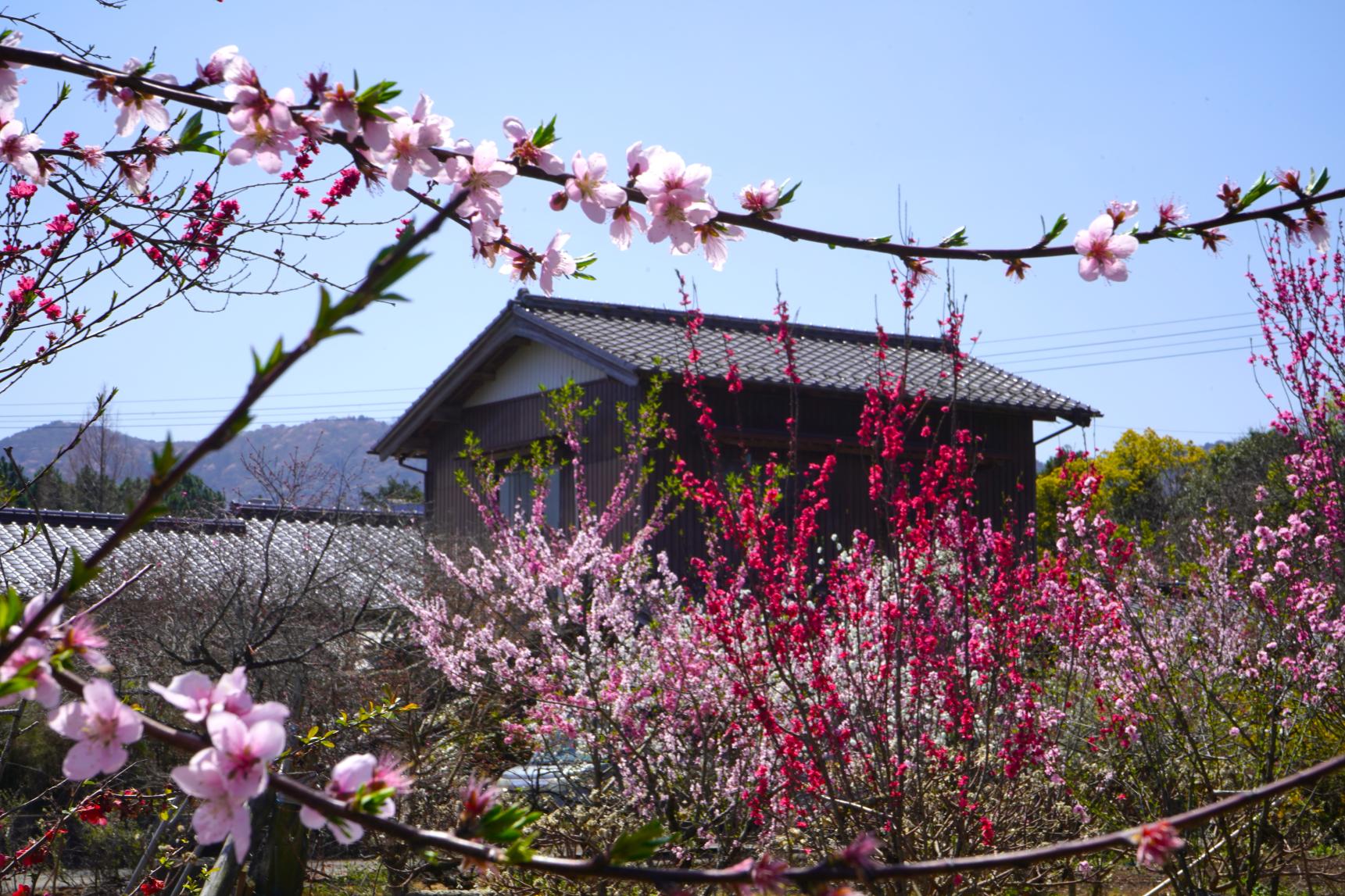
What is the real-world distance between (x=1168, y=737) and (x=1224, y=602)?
6.83 ft

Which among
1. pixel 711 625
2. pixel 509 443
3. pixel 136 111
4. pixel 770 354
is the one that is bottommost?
pixel 711 625


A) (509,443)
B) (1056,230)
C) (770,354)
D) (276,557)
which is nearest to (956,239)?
(1056,230)

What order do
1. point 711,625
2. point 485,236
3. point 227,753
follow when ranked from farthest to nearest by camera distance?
point 711,625 → point 485,236 → point 227,753

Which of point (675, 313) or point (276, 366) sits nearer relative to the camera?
point (276, 366)

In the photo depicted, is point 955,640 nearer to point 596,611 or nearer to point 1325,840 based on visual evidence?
point 596,611

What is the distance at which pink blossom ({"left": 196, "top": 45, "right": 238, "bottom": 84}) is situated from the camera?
1.90 metres

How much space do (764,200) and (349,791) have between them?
4.48ft

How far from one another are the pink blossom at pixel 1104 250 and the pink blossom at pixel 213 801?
173cm

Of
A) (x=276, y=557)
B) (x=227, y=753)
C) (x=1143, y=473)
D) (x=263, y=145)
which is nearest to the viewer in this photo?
(x=227, y=753)

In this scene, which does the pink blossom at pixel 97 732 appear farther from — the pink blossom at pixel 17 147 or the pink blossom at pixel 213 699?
the pink blossom at pixel 17 147

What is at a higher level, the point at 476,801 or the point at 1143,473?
the point at 1143,473

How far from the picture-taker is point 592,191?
2080 mm

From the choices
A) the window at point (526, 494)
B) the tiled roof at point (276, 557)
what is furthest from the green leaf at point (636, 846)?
the window at point (526, 494)

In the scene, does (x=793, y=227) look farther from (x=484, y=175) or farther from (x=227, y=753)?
(x=227, y=753)
